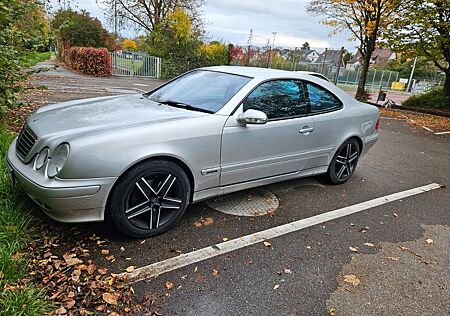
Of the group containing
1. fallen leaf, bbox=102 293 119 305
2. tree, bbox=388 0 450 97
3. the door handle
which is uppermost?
tree, bbox=388 0 450 97

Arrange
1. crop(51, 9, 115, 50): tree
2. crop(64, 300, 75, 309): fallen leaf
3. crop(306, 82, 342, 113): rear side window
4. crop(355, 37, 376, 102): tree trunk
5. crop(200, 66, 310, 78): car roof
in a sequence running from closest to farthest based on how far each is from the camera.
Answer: crop(64, 300, 75, 309): fallen leaf
crop(200, 66, 310, 78): car roof
crop(306, 82, 342, 113): rear side window
crop(355, 37, 376, 102): tree trunk
crop(51, 9, 115, 50): tree

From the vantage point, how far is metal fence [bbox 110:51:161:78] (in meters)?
19.3

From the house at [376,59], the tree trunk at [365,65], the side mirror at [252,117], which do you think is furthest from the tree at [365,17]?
the side mirror at [252,117]

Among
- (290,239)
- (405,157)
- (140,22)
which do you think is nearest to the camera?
(290,239)

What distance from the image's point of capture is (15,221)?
8.95 feet

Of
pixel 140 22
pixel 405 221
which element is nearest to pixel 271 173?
pixel 405 221

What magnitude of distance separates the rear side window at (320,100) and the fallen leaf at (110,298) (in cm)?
280

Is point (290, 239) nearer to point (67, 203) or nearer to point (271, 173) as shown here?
point (271, 173)

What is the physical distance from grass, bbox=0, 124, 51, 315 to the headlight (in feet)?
1.93

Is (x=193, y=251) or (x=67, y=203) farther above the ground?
(x=67, y=203)

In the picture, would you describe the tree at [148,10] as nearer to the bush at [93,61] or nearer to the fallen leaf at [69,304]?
the bush at [93,61]

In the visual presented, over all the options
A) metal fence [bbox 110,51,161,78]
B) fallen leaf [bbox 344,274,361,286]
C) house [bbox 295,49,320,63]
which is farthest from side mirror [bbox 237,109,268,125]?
house [bbox 295,49,320,63]

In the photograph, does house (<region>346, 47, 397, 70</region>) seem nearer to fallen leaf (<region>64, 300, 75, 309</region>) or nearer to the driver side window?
the driver side window

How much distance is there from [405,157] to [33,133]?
20.4ft
